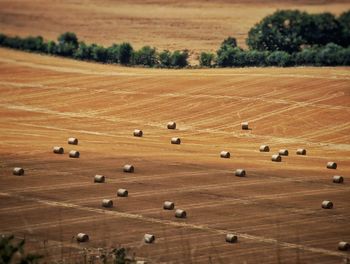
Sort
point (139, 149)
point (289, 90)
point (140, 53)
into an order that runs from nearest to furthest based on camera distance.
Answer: point (139, 149), point (289, 90), point (140, 53)

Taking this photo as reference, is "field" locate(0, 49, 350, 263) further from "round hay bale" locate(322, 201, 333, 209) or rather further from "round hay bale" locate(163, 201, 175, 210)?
"round hay bale" locate(322, 201, 333, 209)

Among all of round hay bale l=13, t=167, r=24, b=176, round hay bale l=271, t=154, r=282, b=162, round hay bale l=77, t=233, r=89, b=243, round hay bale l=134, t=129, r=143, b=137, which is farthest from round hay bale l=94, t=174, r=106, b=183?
round hay bale l=134, t=129, r=143, b=137

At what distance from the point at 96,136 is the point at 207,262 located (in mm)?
41422

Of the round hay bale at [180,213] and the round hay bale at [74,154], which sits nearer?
the round hay bale at [180,213]

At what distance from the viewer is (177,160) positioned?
8100 cm

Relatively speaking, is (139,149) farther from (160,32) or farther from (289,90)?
(160,32)

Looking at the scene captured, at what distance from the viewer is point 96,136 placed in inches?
3777

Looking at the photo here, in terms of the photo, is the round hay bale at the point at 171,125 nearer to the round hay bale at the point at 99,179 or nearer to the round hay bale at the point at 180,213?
the round hay bale at the point at 99,179

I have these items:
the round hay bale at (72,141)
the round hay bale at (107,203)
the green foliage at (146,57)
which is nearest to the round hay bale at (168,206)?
the round hay bale at (107,203)

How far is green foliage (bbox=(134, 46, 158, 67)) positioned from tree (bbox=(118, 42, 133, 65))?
844 millimetres

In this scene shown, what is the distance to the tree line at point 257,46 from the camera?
437ft

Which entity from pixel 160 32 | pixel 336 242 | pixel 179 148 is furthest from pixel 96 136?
pixel 160 32

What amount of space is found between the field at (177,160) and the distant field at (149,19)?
16591mm

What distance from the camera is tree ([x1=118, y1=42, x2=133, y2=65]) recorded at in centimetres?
13725
